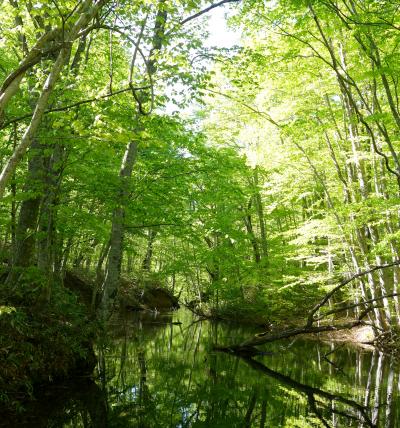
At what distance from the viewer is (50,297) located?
24.7 ft

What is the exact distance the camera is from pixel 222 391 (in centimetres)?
745

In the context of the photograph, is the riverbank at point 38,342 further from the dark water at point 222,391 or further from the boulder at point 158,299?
the boulder at point 158,299

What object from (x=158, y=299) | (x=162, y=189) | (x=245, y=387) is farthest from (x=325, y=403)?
(x=158, y=299)

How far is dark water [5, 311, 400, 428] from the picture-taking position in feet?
19.2

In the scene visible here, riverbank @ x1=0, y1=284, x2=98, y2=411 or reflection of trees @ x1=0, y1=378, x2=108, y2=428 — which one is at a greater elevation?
riverbank @ x1=0, y1=284, x2=98, y2=411

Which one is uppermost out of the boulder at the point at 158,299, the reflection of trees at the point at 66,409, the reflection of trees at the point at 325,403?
the boulder at the point at 158,299

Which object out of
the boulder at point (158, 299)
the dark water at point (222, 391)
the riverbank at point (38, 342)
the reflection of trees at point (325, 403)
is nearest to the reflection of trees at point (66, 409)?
the dark water at point (222, 391)

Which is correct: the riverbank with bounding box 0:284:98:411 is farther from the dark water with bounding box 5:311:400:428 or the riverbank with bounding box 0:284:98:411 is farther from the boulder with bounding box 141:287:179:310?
the boulder with bounding box 141:287:179:310

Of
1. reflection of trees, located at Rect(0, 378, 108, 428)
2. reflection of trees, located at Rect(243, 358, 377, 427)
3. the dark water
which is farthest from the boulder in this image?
reflection of trees, located at Rect(0, 378, 108, 428)

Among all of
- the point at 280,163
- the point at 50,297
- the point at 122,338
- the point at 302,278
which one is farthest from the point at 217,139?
the point at 50,297

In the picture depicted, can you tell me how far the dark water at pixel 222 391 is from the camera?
19.2ft

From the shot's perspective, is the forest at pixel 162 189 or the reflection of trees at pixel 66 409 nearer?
the reflection of trees at pixel 66 409

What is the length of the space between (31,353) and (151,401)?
208cm

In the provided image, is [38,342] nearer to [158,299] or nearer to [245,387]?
[245,387]
